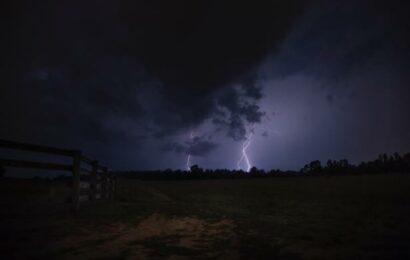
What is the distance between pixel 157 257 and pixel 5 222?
2.98m

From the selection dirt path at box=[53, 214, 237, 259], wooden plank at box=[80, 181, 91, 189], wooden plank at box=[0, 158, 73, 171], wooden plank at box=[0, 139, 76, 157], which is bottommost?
dirt path at box=[53, 214, 237, 259]

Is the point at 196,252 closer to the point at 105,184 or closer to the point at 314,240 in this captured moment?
the point at 314,240

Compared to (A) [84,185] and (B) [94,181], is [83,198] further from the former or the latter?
(B) [94,181]

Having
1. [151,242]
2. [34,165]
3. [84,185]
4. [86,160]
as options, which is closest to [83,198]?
[84,185]

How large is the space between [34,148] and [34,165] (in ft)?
1.09

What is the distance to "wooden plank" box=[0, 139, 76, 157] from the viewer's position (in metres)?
4.44

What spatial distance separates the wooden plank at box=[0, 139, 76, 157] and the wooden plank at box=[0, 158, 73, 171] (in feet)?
0.81

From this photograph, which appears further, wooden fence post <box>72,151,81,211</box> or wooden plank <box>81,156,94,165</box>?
wooden plank <box>81,156,94,165</box>

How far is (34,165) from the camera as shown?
5145 millimetres

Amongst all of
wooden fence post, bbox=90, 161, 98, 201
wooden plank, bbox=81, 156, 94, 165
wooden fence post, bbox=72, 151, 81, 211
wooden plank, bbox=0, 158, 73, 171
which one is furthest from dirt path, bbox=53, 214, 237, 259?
wooden fence post, bbox=90, 161, 98, 201

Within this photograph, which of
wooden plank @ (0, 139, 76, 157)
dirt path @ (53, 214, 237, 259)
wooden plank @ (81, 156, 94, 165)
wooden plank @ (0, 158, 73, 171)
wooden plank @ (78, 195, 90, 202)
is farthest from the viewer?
wooden plank @ (81, 156, 94, 165)

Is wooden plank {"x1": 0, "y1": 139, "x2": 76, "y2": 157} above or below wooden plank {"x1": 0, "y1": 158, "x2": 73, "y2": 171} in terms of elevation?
above

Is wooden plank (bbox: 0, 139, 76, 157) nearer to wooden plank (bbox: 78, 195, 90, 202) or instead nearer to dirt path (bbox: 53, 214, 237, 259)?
wooden plank (bbox: 78, 195, 90, 202)

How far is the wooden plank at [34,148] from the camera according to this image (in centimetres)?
444
